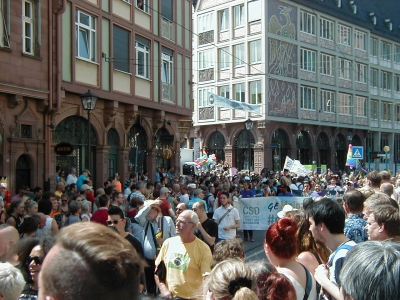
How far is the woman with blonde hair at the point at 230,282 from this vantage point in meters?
2.97

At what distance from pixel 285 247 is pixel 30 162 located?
1242 centimetres

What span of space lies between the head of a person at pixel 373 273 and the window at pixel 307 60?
39930 millimetres

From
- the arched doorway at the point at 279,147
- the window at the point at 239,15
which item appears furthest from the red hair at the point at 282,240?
the window at the point at 239,15

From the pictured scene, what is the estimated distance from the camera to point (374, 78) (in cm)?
5019

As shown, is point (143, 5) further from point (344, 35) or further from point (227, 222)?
point (344, 35)

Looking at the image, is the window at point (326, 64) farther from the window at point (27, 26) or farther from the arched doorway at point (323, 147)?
the window at point (27, 26)

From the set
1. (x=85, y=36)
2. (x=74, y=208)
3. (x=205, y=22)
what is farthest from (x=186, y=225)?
(x=205, y=22)

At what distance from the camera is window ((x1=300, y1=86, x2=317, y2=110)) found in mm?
41031

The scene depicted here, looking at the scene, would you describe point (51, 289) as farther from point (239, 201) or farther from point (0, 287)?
point (239, 201)

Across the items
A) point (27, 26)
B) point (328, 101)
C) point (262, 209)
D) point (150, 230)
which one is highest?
point (328, 101)

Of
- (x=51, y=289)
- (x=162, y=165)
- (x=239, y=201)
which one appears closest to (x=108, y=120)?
(x=162, y=165)

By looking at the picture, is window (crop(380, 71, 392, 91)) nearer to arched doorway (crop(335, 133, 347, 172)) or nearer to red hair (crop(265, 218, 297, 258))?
arched doorway (crop(335, 133, 347, 172))

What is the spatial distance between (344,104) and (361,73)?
434 cm

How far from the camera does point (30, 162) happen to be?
15156mm
